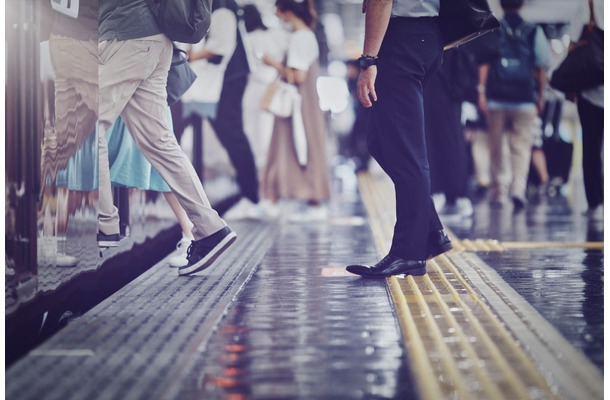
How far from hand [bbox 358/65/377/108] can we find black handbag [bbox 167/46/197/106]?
32.8 inches

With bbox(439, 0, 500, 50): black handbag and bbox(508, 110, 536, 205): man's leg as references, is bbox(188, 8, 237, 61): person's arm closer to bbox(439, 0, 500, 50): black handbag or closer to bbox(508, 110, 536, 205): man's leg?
bbox(439, 0, 500, 50): black handbag

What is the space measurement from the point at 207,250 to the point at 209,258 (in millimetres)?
49

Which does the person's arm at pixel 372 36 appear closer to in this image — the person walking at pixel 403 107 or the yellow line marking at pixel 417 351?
the person walking at pixel 403 107

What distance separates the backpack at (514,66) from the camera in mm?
7621

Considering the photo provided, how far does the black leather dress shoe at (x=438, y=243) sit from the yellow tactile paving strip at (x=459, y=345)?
11 cm

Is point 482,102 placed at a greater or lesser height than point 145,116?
greater

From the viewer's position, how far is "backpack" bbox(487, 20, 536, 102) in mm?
7621

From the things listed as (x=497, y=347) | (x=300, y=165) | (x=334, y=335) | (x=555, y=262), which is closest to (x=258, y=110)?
(x=300, y=165)

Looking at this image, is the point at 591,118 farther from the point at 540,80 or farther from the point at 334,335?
the point at 334,335

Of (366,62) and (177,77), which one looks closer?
(366,62)

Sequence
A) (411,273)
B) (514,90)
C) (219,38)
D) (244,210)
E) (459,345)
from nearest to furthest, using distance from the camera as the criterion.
Answer: (459,345), (411,273), (219,38), (244,210), (514,90)

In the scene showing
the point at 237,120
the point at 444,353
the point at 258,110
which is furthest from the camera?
the point at 258,110

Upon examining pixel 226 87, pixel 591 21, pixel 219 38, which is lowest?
pixel 226 87

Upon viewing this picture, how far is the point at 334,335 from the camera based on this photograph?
2.76 m
